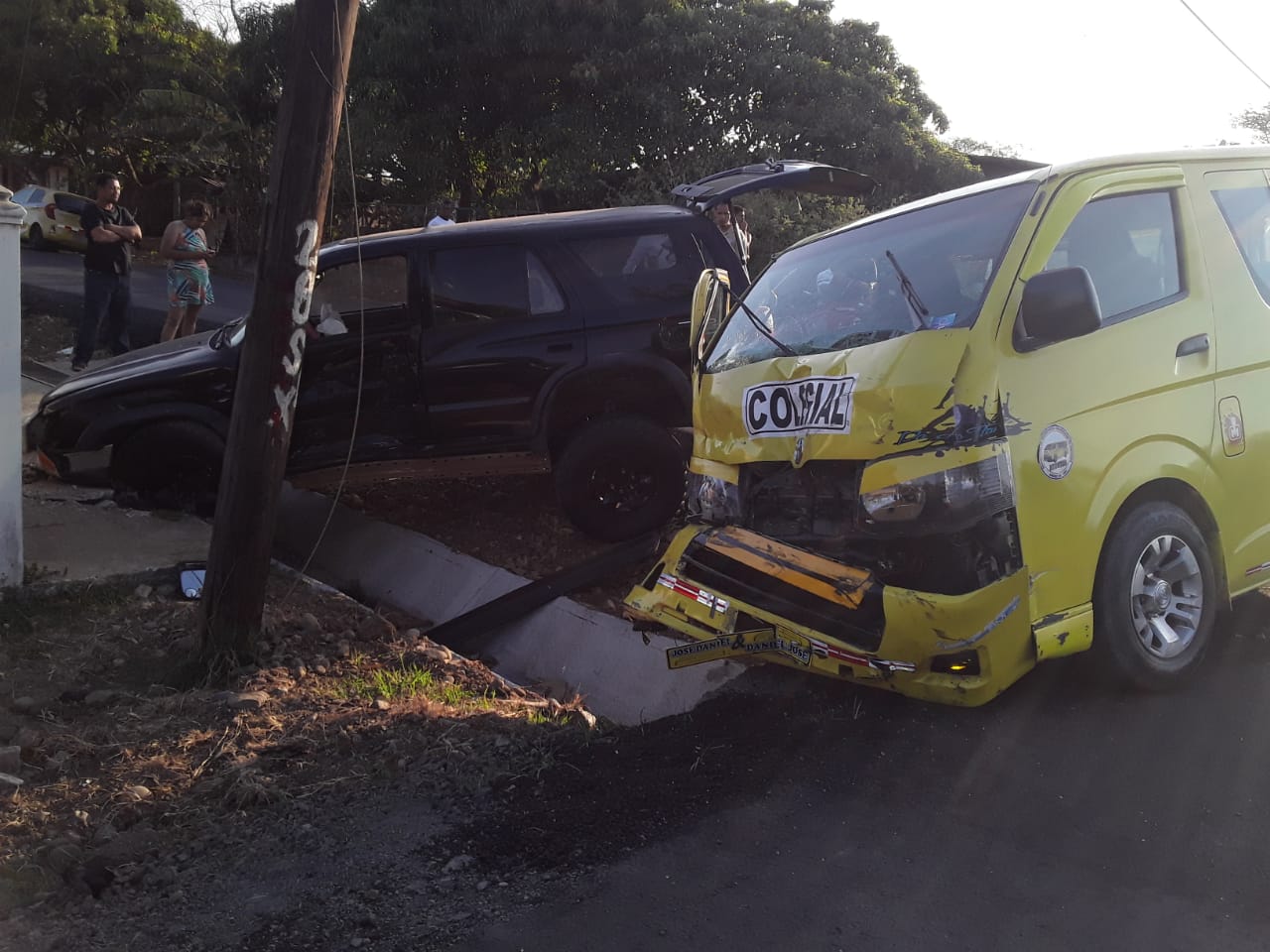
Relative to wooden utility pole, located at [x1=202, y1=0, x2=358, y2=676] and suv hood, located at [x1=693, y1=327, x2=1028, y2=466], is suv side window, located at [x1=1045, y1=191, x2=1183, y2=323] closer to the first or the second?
suv hood, located at [x1=693, y1=327, x2=1028, y2=466]

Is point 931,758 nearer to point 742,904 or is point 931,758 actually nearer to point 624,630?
point 742,904

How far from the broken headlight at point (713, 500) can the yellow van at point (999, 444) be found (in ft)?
0.04

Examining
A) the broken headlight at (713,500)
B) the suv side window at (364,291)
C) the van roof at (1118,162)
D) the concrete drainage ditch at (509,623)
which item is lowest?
the concrete drainage ditch at (509,623)

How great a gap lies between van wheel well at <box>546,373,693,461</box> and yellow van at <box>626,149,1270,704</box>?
5.74 ft

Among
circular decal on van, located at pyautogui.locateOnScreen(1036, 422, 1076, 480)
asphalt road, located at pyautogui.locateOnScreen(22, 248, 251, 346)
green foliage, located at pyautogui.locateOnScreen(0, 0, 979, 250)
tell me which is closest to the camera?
circular decal on van, located at pyautogui.locateOnScreen(1036, 422, 1076, 480)

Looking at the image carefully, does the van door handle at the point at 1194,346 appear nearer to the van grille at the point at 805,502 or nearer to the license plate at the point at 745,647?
the van grille at the point at 805,502

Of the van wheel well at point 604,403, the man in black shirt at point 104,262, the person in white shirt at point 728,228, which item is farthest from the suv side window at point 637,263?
the man in black shirt at point 104,262

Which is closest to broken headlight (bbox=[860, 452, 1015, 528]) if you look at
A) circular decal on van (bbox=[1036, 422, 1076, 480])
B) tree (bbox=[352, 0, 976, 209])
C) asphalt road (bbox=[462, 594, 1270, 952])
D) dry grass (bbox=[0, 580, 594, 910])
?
circular decal on van (bbox=[1036, 422, 1076, 480])

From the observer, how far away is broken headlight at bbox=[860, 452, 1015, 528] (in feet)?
12.7

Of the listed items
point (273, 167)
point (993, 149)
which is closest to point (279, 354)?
point (273, 167)

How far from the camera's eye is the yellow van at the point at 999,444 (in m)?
3.92

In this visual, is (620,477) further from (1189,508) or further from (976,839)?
(976,839)

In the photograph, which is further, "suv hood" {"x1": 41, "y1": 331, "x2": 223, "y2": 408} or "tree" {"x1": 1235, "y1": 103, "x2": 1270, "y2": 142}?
"tree" {"x1": 1235, "y1": 103, "x2": 1270, "y2": 142}

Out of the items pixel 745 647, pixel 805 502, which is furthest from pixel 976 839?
pixel 805 502
